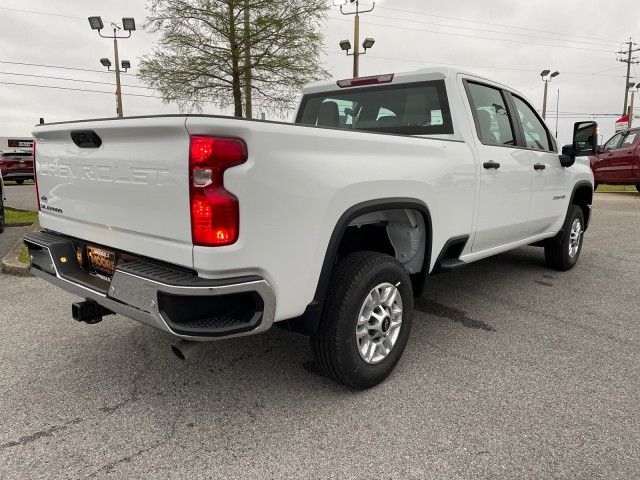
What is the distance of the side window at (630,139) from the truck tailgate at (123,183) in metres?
15.3

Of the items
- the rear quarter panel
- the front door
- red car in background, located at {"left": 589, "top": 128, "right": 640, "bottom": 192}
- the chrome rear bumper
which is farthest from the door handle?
red car in background, located at {"left": 589, "top": 128, "right": 640, "bottom": 192}

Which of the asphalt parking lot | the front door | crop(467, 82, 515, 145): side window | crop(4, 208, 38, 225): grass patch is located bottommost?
the asphalt parking lot

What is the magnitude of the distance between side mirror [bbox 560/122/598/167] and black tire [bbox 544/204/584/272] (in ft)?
2.46

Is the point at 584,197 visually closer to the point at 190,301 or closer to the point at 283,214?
the point at 283,214

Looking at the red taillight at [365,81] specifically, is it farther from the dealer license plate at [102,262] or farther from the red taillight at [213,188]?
the dealer license plate at [102,262]

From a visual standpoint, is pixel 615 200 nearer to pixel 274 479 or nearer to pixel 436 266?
pixel 436 266

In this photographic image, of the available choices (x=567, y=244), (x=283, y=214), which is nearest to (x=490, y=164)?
(x=283, y=214)

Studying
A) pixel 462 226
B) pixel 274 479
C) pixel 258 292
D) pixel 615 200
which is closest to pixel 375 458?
pixel 274 479

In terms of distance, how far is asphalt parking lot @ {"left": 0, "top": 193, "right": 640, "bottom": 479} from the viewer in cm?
217

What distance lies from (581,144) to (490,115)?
154 cm

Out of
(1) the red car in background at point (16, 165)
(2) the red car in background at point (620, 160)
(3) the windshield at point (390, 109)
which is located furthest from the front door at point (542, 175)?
(1) the red car in background at point (16, 165)

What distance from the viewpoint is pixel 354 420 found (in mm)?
2506

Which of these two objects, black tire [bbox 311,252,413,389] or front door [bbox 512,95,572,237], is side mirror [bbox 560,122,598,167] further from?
black tire [bbox 311,252,413,389]

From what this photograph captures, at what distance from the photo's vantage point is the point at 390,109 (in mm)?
3875
